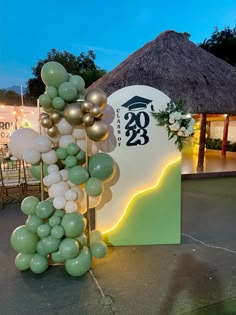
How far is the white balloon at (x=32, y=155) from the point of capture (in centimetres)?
265

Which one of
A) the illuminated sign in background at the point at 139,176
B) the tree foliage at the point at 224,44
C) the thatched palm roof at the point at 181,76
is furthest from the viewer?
the tree foliage at the point at 224,44

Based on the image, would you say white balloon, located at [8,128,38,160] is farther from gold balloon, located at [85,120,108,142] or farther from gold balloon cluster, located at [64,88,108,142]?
gold balloon, located at [85,120,108,142]

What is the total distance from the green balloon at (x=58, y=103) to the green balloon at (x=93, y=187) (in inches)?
30.7

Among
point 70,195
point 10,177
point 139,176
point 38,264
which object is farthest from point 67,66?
point 38,264

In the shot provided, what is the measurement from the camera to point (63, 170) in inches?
108

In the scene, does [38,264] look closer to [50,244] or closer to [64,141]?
[50,244]

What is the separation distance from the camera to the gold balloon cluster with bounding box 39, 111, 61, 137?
2.59m

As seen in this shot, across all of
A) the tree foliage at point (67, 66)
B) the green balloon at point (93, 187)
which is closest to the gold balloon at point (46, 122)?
the green balloon at point (93, 187)

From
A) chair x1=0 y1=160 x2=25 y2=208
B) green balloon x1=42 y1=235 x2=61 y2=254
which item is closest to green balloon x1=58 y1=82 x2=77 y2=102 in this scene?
green balloon x1=42 y1=235 x2=61 y2=254

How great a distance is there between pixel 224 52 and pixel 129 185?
1281 centimetres

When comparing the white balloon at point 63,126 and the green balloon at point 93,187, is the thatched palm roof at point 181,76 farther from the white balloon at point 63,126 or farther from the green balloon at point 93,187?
the green balloon at point 93,187

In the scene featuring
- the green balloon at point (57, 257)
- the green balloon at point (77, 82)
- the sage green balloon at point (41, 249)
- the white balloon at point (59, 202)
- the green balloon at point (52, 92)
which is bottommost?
the green balloon at point (57, 257)

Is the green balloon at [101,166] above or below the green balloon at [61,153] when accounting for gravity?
below

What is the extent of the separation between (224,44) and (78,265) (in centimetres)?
1424
